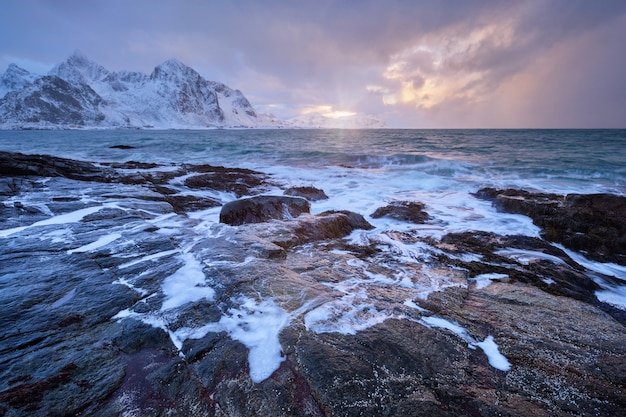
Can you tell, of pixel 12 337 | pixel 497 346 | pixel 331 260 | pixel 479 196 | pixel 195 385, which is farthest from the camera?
pixel 479 196

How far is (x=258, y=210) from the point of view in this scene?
6852 millimetres

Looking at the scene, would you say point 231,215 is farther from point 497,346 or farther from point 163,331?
point 497,346

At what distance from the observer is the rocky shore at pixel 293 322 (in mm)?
1993

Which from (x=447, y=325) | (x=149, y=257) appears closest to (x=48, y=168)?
(x=149, y=257)

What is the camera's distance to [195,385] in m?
2.07

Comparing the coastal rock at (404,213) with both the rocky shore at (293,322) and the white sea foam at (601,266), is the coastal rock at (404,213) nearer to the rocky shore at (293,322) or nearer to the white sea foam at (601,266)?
the rocky shore at (293,322)

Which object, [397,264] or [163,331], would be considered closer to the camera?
[163,331]

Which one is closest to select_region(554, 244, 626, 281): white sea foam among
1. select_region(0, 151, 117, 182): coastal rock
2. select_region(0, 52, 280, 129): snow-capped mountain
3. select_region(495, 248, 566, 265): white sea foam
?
select_region(495, 248, 566, 265): white sea foam

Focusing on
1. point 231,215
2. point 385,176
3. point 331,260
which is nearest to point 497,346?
point 331,260

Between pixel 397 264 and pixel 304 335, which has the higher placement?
pixel 304 335

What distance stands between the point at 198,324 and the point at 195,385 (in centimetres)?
74

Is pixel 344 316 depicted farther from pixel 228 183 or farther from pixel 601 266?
pixel 228 183

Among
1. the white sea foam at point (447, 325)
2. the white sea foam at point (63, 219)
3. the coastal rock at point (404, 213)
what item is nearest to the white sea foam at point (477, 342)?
the white sea foam at point (447, 325)

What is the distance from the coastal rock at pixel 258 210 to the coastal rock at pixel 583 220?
620cm
